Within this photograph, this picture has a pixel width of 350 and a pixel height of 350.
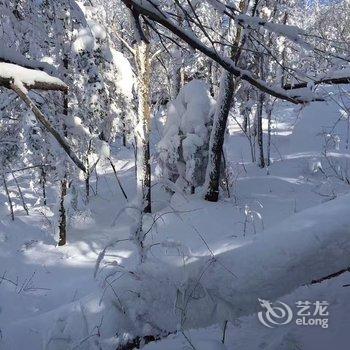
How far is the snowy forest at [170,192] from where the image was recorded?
2127mm

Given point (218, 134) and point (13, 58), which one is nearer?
point (13, 58)

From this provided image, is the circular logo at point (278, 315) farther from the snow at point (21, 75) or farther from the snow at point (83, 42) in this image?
the snow at point (83, 42)

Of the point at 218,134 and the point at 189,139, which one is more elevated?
the point at 218,134

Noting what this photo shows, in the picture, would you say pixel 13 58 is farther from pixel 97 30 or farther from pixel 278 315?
pixel 97 30

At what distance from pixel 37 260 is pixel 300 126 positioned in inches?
717

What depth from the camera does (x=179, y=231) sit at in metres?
11.5

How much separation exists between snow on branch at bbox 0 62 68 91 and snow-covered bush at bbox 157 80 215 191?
1183 cm

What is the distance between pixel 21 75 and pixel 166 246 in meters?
1.47

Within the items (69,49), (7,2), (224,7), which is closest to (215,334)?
(224,7)

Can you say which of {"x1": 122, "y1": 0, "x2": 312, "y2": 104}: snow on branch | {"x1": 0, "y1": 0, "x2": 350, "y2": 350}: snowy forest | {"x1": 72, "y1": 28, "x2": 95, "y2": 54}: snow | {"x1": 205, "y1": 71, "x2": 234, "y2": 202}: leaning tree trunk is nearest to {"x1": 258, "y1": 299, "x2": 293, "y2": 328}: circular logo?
{"x1": 0, "y1": 0, "x2": 350, "y2": 350}: snowy forest

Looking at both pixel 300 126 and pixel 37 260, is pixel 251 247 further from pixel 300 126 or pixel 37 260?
pixel 300 126

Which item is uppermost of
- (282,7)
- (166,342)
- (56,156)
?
(282,7)

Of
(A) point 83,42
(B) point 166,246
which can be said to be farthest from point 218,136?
(B) point 166,246

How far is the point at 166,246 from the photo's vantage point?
2629 millimetres
